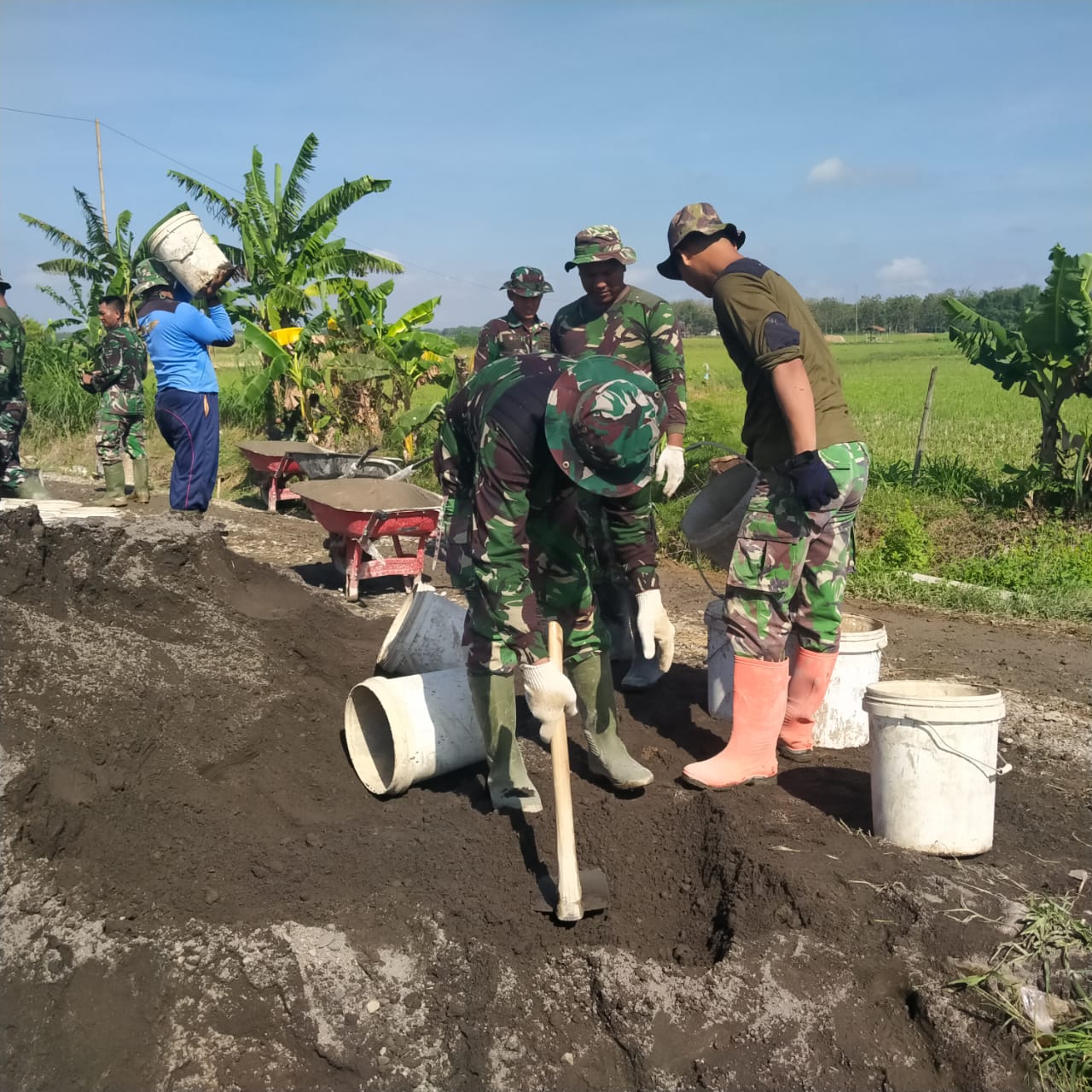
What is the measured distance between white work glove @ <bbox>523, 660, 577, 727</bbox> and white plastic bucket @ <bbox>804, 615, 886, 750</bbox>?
1246 mm

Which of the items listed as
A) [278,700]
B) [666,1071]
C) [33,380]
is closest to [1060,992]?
[666,1071]

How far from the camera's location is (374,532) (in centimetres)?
632

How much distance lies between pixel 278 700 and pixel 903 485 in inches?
269

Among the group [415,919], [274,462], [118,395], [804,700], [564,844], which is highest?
[118,395]

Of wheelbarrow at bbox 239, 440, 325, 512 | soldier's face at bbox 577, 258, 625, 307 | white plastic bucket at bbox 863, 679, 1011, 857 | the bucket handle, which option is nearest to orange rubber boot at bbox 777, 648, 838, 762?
white plastic bucket at bbox 863, 679, 1011, 857

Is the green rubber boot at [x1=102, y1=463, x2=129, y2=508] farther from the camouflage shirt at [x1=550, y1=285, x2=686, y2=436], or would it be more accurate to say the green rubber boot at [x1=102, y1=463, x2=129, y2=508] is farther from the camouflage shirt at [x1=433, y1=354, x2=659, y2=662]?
the camouflage shirt at [x1=433, y1=354, x2=659, y2=662]

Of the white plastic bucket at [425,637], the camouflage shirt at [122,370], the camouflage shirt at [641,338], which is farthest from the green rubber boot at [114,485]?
the camouflage shirt at [641,338]

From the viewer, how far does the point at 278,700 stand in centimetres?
433

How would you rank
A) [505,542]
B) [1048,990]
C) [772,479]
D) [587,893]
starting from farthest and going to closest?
1. [772,479]
2. [505,542]
3. [587,893]
4. [1048,990]

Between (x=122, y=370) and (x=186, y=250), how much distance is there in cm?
317

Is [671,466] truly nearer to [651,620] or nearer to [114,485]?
[651,620]

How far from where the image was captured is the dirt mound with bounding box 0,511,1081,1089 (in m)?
2.42

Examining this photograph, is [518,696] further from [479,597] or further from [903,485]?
[903,485]

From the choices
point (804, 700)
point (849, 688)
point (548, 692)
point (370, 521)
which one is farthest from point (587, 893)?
point (370, 521)
